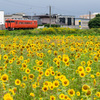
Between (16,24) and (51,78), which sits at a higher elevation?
(16,24)

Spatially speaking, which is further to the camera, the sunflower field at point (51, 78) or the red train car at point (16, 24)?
the red train car at point (16, 24)

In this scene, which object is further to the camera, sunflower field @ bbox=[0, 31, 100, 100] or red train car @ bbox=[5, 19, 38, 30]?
red train car @ bbox=[5, 19, 38, 30]

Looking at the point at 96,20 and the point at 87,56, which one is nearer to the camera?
the point at 87,56

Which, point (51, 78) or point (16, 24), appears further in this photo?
point (16, 24)

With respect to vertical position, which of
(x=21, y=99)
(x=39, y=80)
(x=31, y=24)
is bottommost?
(x=21, y=99)

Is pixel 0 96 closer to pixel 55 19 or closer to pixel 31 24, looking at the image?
pixel 31 24

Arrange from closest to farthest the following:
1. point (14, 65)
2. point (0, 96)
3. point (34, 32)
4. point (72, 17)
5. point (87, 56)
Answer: point (0, 96) → point (14, 65) → point (87, 56) → point (34, 32) → point (72, 17)

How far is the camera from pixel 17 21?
37.7 m

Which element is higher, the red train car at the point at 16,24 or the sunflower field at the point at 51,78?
the red train car at the point at 16,24

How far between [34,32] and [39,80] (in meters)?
17.1

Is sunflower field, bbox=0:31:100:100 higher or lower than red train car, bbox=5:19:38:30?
lower

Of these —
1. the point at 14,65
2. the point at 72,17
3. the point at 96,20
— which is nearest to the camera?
the point at 14,65

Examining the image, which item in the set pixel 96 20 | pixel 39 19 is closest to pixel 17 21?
pixel 96 20

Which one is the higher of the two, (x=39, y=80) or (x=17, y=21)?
(x=17, y=21)
